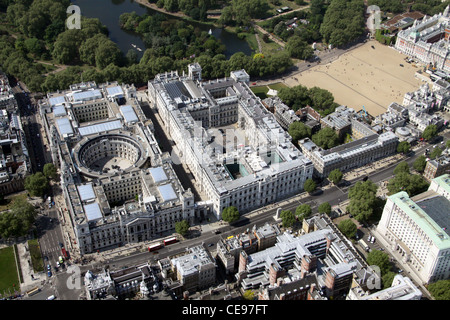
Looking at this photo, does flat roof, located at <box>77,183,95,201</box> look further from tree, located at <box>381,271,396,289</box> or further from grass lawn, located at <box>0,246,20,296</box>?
tree, located at <box>381,271,396,289</box>

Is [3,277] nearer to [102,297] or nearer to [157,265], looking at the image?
[102,297]

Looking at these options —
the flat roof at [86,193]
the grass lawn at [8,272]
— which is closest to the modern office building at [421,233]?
the flat roof at [86,193]

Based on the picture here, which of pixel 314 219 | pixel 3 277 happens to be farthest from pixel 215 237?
pixel 3 277

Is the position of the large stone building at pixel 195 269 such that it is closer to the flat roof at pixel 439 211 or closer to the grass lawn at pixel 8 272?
the grass lawn at pixel 8 272

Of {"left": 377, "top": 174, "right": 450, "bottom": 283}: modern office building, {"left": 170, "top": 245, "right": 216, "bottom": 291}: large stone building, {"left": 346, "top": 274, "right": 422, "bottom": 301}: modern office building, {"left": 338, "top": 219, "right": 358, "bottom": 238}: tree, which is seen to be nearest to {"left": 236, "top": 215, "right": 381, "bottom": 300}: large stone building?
{"left": 346, "top": 274, "right": 422, "bottom": 301}: modern office building

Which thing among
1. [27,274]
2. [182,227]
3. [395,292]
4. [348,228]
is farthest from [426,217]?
[27,274]

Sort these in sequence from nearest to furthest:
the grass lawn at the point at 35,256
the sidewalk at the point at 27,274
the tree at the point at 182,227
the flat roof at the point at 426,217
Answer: the sidewalk at the point at 27,274 → the flat roof at the point at 426,217 → the grass lawn at the point at 35,256 → the tree at the point at 182,227
